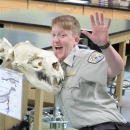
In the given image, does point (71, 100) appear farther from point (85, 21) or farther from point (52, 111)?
point (85, 21)

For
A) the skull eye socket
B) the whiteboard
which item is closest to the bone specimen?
the skull eye socket

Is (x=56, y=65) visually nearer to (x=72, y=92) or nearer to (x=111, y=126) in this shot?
(x=72, y=92)

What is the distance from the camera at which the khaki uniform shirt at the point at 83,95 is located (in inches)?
93.6

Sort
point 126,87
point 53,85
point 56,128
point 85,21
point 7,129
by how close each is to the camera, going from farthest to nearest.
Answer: point 126,87 < point 85,21 < point 56,128 < point 7,129 < point 53,85

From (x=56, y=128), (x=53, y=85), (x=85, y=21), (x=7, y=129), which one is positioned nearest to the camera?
(x=53, y=85)

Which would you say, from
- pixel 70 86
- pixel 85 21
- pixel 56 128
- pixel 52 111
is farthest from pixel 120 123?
pixel 85 21

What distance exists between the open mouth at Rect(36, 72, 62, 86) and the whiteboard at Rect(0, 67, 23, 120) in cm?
14

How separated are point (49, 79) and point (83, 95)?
21 cm

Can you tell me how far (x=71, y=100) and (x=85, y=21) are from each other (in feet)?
9.35

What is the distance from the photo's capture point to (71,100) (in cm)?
240

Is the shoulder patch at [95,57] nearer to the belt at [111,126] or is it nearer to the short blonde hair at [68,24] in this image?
the short blonde hair at [68,24]

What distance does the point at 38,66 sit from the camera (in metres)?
2.39

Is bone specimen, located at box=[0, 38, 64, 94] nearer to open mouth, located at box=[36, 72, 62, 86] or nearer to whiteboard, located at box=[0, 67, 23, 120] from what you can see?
open mouth, located at box=[36, 72, 62, 86]

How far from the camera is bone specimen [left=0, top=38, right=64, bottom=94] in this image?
7.74 feet
